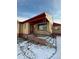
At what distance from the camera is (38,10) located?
1560 mm

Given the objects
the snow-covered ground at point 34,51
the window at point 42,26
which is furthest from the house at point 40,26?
the snow-covered ground at point 34,51

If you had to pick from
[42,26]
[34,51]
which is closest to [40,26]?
[42,26]

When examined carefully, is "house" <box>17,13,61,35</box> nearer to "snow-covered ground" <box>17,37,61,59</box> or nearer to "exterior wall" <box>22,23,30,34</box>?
"exterior wall" <box>22,23,30,34</box>

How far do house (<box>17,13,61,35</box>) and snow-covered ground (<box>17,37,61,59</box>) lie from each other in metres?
0.11

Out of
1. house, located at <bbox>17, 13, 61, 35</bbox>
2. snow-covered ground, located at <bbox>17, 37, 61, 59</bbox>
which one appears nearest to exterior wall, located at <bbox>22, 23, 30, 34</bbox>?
house, located at <bbox>17, 13, 61, 35</bbox>

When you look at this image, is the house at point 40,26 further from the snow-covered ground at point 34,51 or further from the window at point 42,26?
the snow-covered ground at point 34,51

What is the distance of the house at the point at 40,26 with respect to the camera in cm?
155

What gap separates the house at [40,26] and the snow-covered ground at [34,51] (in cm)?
11

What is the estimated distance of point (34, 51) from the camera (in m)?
1.55

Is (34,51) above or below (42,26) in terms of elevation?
below

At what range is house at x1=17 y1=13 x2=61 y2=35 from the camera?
1.55 metres

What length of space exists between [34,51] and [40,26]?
Result: 0.86 feet

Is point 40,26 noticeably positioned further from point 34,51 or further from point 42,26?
point 34,51
